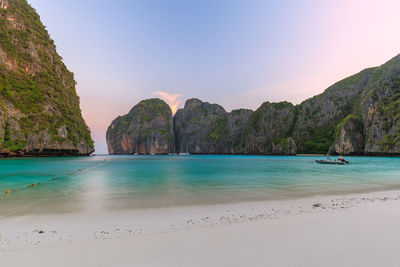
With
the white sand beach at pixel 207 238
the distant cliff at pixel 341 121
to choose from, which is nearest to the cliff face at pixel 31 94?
the white sand beach at pixel 207 238

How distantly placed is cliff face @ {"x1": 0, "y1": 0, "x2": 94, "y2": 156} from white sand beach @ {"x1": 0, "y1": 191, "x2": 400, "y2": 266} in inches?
2680

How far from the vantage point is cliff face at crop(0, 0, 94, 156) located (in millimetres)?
59188

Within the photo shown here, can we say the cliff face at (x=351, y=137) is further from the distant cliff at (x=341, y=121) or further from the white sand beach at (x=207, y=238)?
the white sand beach at (x=207, y=238)

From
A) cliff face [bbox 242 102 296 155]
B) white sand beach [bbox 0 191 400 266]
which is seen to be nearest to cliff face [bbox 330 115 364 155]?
cliff face [bbox 242 102 296 155]

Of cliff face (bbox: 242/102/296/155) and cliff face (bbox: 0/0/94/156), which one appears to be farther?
cliff face (bbox: 242/102/296/155)

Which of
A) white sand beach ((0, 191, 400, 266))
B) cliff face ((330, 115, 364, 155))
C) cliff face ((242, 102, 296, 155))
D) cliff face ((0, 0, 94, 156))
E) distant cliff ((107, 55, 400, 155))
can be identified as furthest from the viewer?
cliff face ((242, 102, 296, 155))

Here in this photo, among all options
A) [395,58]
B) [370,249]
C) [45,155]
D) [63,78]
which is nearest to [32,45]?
[63,78]

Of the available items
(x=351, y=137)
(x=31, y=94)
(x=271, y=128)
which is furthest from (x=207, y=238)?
(x=271, y=128)

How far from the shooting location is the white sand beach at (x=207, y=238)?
166 inches

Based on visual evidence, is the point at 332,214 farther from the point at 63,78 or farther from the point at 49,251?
the point at 63,78

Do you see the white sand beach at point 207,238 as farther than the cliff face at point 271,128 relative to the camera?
No

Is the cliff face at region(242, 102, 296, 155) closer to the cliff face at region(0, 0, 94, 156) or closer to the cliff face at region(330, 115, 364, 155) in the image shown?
the cliff face at region(330, 115, 364, 155)

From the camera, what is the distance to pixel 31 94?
68500 mm

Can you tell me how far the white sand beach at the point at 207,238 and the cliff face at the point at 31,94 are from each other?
68082 millimetres
